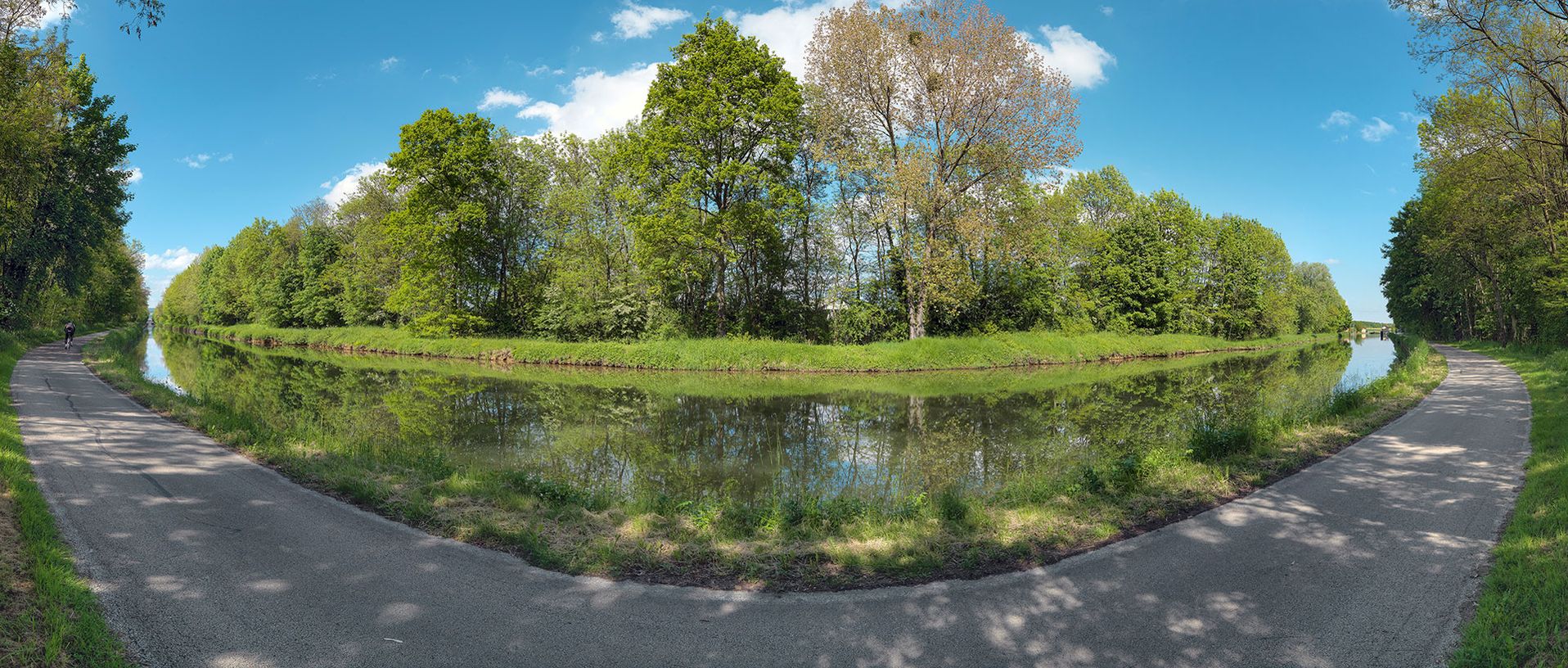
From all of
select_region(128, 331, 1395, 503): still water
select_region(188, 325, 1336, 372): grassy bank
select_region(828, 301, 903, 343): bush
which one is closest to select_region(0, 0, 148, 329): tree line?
select_region(128, 331, 1395, 503): still water

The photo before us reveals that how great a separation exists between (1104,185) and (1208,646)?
174ft

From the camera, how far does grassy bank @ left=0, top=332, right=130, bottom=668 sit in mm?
3635

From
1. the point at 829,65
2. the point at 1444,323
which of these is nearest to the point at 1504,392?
the point at 829,65

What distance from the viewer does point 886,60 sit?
29.0 meters

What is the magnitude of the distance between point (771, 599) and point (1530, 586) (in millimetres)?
5350

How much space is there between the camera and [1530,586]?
4.47 meters

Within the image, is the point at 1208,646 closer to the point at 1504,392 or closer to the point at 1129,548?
the point at 1129,548

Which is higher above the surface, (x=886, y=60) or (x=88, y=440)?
(x=886, y=60)

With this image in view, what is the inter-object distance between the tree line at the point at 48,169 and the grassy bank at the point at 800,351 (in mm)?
14314

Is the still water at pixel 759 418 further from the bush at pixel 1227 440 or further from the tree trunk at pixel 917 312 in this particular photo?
the tree trunk at pixel 917 312

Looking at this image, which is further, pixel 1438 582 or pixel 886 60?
pixel 886 60

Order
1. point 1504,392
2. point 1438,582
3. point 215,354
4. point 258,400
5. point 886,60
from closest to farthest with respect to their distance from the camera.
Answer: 1. point 1438,582
2. point 1504,392
3. point 258,400
4. point 886,60
5. point 215,354

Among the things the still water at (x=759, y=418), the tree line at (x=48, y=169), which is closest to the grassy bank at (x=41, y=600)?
the still water at (x=759, y=418)

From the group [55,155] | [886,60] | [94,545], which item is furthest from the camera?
[886,60]
